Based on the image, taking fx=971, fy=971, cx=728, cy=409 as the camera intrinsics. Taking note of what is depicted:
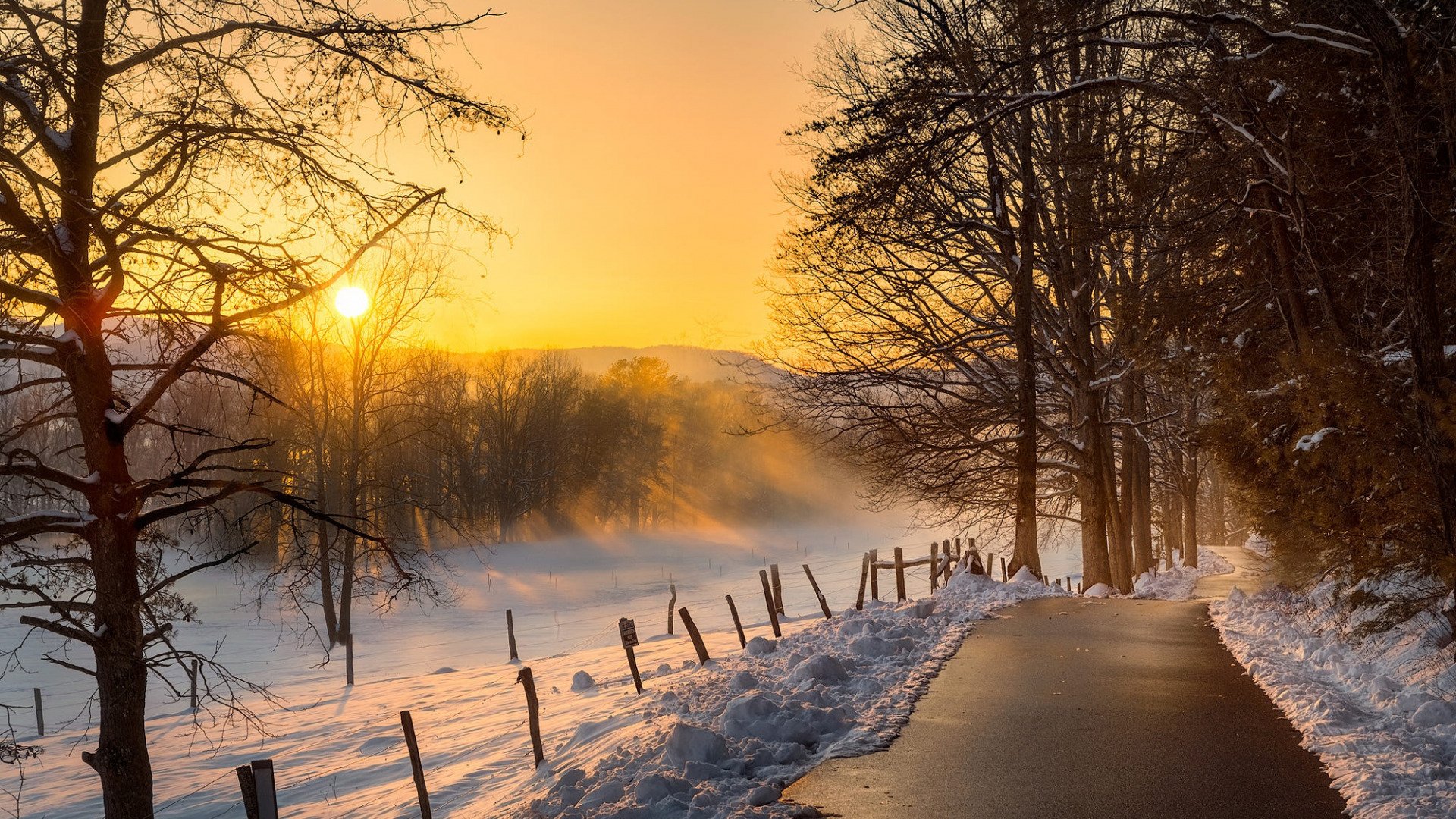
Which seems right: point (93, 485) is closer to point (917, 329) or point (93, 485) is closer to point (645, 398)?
point (917, 329)

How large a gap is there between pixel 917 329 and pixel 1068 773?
47.8 ft

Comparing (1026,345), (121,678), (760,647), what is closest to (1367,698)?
(760,647)

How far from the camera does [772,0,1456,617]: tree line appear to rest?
291 inches

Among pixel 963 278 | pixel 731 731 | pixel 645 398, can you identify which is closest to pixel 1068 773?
pixel 731 731

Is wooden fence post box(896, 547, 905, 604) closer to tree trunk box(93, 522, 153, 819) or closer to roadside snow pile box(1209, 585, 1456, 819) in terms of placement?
roadside snow pile box(1209, 585, 1456, 819)

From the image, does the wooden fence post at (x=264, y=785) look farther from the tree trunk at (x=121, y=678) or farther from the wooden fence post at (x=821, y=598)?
the wooden fence post at (x=821, y=598)

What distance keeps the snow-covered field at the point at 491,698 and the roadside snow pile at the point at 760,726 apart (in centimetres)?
3

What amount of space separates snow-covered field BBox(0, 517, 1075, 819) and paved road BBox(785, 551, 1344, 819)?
0.51 metres

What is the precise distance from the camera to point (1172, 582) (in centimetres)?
2744

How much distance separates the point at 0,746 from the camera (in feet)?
20.9

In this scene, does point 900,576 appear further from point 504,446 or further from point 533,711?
point 504,446

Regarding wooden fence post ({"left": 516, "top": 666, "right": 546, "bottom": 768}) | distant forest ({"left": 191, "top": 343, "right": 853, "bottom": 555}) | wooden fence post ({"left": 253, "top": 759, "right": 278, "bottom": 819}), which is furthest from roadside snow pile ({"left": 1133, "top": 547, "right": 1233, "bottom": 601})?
wooden fence post ({"left": 253, "top": 759, "right": 278, "bottom": 819})

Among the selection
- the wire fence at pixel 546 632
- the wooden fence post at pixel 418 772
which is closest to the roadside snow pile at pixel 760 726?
the wooden fence post at pixel 418 772

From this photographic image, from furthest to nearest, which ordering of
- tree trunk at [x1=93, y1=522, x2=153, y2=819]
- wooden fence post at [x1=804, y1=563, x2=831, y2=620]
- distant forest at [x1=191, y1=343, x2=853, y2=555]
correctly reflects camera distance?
distant forest at [x1=191, y1=343, x2=853, y2=555] < wooden fence post at [x1=804, y1=563, x2=831, y2=620] < tree trunk at [x1=93, y1=522, x2=153, y2=819]
